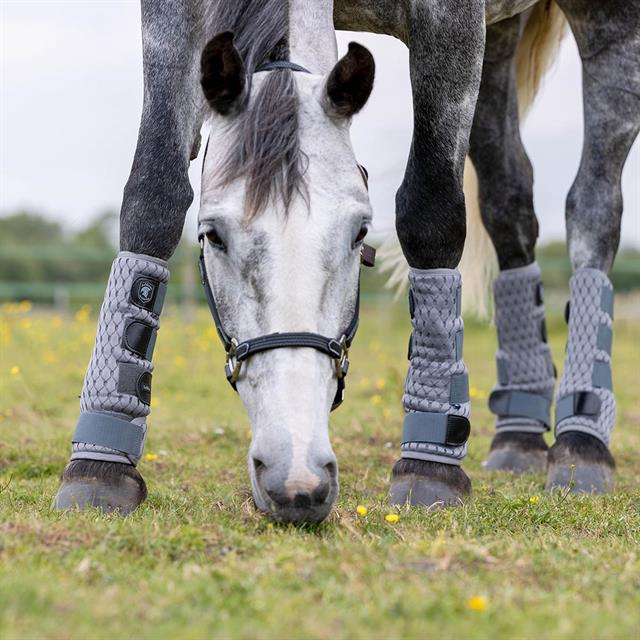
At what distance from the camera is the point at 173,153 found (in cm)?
308

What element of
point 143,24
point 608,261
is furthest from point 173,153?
point 608,261

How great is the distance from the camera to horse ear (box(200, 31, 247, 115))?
105 inches

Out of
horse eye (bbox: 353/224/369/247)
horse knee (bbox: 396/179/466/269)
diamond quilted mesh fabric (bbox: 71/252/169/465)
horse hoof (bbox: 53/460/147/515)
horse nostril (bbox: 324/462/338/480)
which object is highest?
horse knee (bbox: 396/179/466/269)

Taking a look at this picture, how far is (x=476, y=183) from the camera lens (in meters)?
5.31

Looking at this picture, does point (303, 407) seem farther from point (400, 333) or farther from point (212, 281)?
point (400, 333)

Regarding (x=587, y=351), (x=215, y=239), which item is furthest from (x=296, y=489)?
(x=587, y=351)

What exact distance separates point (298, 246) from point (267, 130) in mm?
368

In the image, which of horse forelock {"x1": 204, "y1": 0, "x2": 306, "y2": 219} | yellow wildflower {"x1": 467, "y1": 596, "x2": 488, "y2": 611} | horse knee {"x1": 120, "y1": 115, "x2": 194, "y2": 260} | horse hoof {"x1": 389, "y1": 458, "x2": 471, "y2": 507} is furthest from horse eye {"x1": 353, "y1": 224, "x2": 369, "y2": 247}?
yellow wildflower {"x1": 467, "y1": 596, "x2": 488, "y2": 611}

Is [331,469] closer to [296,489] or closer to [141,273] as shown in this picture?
[296,489]

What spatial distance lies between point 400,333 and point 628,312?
486 cm

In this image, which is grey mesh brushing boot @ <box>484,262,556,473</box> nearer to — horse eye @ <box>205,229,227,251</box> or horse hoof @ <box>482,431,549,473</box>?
horse hoof @ <box>482,431,549,473</box>

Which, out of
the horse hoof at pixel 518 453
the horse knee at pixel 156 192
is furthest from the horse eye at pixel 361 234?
the horse hoof at pixel 518 453

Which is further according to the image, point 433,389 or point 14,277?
point 14,277

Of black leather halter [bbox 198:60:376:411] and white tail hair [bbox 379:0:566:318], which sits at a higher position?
white tail hair [bbox 379:0:566:318]
